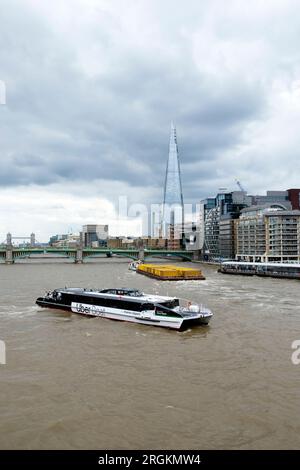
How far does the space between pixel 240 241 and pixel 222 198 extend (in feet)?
102

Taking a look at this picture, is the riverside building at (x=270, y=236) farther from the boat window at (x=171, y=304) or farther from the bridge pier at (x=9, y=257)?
the boat window at (x=171, y=304)

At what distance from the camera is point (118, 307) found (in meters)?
35.3

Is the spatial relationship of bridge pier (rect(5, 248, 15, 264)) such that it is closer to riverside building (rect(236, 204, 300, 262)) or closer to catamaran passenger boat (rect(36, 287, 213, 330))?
riverside building (rect(236, 204, 300, 262))

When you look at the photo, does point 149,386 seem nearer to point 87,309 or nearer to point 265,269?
point 87,309

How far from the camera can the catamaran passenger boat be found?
31.6m

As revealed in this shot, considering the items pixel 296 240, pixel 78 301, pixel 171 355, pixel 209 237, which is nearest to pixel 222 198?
pixel 209 237

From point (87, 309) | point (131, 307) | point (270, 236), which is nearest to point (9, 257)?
point (270, 236)

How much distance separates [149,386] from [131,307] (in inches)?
610

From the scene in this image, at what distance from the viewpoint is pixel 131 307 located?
34.2 m

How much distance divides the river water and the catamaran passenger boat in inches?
42.2

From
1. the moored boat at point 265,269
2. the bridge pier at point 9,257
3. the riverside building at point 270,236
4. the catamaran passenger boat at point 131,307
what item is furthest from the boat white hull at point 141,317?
the bridge pier at point 9,257

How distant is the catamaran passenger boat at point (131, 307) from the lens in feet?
104

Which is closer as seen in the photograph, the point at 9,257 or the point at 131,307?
the point at 131,307
